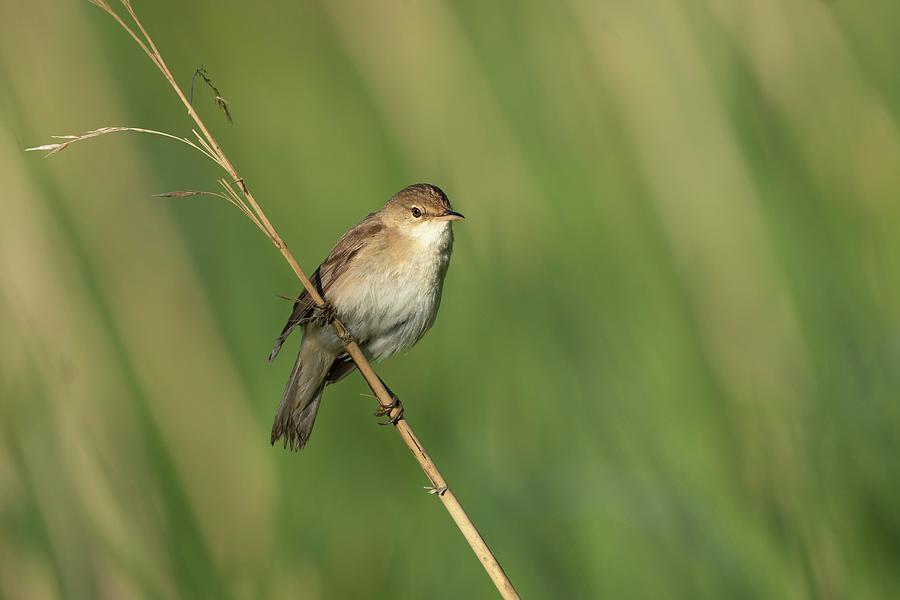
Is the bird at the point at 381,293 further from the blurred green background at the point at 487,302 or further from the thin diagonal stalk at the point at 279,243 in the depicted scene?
the thin diagonal stalk at the point at 279,243

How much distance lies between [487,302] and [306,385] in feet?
2.58

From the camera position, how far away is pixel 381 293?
3.06 m

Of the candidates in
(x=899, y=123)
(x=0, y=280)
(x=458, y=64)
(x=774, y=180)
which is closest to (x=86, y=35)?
(x=0, y=280)

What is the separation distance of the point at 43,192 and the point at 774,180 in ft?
8.73

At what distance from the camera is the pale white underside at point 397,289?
9.99 ft

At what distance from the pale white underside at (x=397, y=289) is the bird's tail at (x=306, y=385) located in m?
0.04

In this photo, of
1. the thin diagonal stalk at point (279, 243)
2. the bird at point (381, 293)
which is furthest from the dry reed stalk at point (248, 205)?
the bird at point (381, 293)

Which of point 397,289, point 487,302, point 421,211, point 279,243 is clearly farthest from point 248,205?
point 487,302

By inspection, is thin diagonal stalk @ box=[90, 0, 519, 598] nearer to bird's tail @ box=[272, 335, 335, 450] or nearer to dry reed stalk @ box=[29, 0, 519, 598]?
dry reed stalk @ box=[29, 0, 519, 598]

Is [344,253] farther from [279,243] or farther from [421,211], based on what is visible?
[279,243]

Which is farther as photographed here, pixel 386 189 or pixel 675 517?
pixel 386 189

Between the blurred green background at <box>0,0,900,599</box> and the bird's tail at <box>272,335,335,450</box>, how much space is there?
7.6 inches

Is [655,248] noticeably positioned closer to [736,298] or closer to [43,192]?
[736,298]

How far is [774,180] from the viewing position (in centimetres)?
349
